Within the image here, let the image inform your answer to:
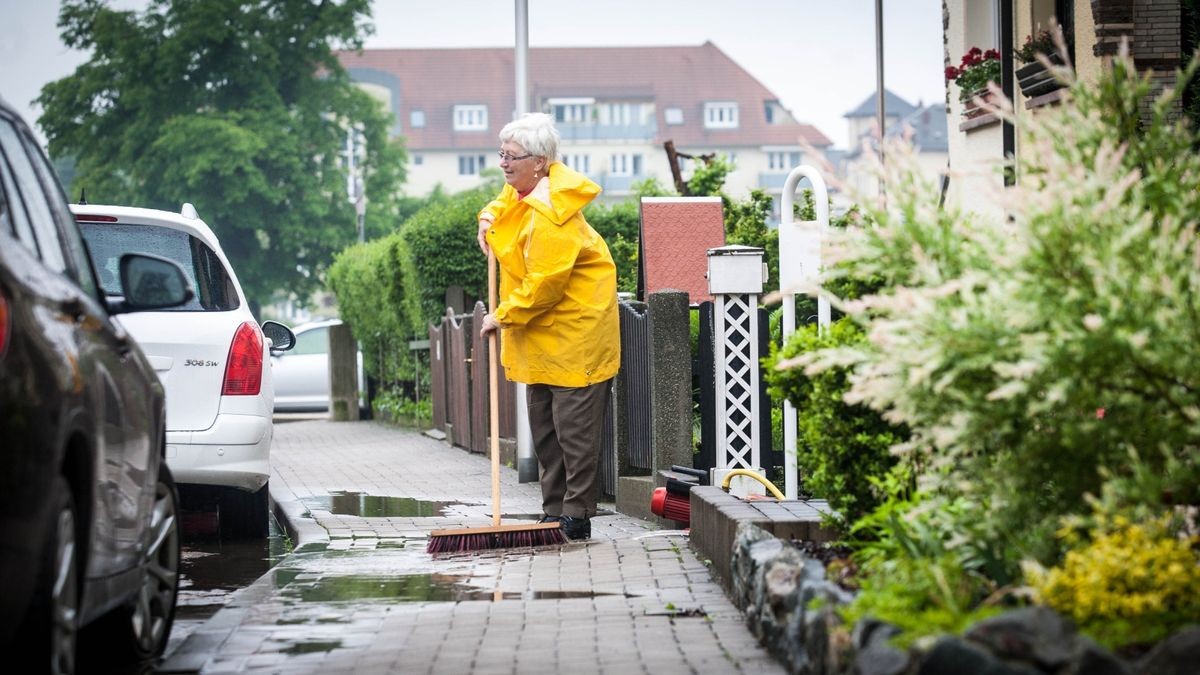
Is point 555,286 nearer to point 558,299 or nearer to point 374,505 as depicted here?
point 558,299

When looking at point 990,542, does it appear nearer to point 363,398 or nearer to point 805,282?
point 805,282

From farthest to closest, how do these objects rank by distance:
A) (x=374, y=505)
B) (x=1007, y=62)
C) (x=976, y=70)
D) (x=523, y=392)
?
(x=976, y=70) → (x=1007, y=62) → (x=523, y=392) → (x=374, y=505)

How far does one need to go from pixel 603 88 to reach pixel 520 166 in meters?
115

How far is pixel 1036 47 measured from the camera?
14344 mm

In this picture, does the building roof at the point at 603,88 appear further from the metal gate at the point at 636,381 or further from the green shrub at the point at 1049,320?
the green shrub at the point at 1049,320

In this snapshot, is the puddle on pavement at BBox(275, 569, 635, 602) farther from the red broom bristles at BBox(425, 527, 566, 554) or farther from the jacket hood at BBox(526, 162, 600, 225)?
the jacket hood at BBox(526, 162, 600, 225)

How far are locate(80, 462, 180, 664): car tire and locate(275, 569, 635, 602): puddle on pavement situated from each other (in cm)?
88

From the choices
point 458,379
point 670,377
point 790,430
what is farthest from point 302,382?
point 790,430

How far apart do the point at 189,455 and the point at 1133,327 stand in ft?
19.9

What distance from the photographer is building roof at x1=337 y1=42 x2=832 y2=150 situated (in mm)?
124125

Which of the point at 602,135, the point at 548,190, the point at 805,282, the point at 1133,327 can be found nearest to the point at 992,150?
the point at 548,190

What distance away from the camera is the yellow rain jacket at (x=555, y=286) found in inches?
365

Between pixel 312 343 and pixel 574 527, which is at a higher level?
pixel 312 343

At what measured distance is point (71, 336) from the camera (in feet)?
16.2
